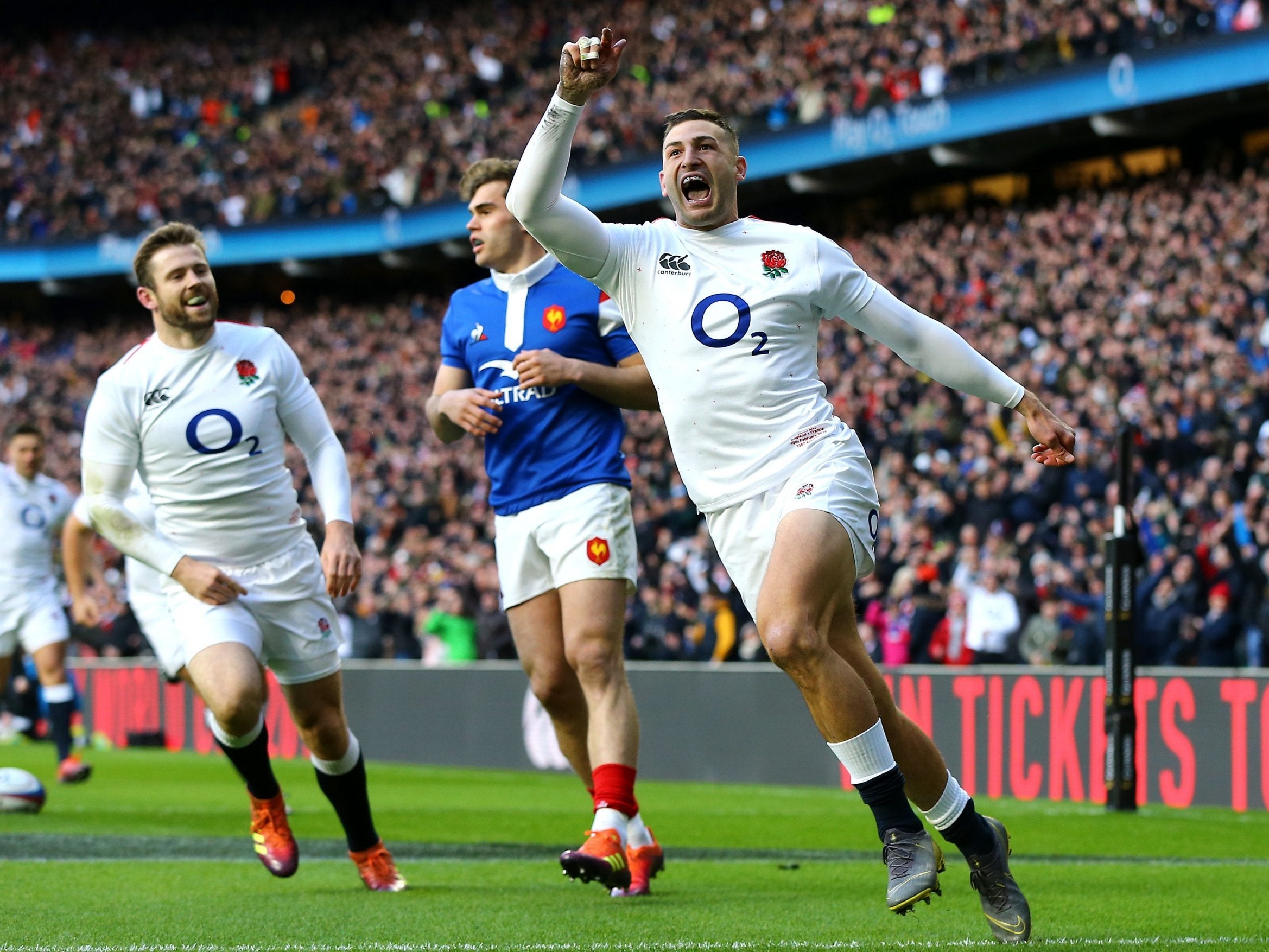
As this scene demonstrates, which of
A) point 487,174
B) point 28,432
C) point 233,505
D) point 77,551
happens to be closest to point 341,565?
point 233,505

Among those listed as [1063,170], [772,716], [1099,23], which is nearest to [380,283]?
[1063,170]

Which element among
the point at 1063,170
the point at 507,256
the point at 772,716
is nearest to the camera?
the point at 507,256

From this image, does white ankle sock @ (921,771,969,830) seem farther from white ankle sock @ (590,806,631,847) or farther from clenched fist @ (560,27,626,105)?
clenched fist @ (560,27,626,105)

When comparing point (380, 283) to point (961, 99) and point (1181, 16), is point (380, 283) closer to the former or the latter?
point (961, 99)

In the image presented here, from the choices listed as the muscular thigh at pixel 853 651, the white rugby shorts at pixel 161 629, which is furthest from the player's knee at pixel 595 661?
the white rugby shorts at pixel 161 629

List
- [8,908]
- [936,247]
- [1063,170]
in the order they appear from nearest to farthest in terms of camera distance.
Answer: [8,908]
[936,247]
[1063,170]

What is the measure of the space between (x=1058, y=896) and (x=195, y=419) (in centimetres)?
361

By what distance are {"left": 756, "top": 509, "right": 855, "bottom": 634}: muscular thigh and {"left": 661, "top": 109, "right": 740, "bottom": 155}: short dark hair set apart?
49.7 inches

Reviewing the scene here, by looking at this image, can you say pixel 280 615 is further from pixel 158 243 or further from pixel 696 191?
pixel 696 191

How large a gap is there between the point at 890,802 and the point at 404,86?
34.3m

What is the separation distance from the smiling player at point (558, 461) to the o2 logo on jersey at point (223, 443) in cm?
73

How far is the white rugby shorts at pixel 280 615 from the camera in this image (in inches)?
252

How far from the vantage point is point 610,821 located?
6090mm

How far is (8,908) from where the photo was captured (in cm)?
582
